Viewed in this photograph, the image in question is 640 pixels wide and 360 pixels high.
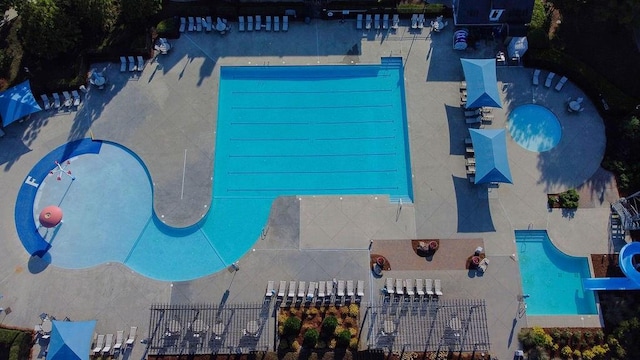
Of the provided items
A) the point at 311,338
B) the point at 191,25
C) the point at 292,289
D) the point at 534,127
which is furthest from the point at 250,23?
the point at 311,338

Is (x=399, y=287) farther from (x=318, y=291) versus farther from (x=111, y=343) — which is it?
(x=111, y=343)

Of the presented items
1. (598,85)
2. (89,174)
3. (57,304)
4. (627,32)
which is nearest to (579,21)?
(627,32)

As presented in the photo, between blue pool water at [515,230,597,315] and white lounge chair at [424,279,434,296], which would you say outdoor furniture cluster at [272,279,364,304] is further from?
blue pool water at [515,230,597,315]

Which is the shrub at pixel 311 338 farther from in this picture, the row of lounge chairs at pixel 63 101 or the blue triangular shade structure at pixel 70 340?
the row of lounge chairs at pixel 63 101

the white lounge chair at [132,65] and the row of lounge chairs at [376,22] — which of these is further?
the row of lounge chairs at [376,22]

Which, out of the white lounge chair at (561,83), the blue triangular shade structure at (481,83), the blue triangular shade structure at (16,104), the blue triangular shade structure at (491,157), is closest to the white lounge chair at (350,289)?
the blue triangular shade structure at (491,157)

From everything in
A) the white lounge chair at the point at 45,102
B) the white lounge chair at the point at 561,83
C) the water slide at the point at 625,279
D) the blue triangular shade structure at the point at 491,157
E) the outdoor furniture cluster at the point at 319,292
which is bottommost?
the outdoor furniture cluster at the point at 319,292
